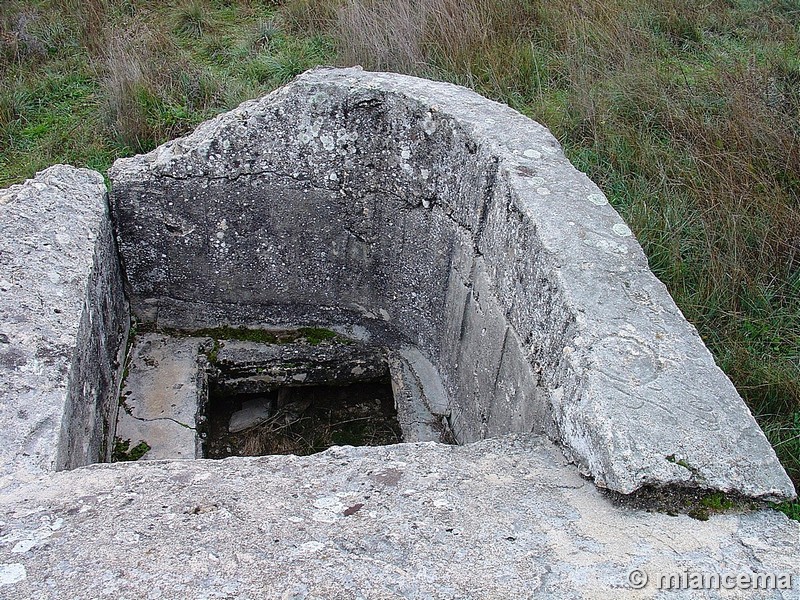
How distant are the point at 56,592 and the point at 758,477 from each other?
4.57 feet

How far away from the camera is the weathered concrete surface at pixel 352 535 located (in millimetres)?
1336

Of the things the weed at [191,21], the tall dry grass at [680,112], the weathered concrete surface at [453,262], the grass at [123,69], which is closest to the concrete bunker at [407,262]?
the weathered concrete surface at [453,262]

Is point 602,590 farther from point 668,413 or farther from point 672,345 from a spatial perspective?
point 672,345

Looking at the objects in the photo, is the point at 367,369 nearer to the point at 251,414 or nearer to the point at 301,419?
the point at 301,419

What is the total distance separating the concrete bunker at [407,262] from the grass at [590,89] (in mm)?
1047

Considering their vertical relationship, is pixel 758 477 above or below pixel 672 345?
below

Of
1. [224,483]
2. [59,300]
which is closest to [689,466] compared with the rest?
[224,483]

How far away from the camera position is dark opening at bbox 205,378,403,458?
10.3 feet

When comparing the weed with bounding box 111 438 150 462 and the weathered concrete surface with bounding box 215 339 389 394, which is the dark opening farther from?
the weed with bounding box 111 438 150 462

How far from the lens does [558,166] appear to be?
2520 millimetres

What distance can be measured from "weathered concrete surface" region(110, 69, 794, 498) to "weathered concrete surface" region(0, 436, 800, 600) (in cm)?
12

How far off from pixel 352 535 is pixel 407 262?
1811mm

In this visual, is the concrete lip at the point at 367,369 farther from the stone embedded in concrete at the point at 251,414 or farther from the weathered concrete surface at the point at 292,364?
the stone embedded in concrete at the point at 251,414

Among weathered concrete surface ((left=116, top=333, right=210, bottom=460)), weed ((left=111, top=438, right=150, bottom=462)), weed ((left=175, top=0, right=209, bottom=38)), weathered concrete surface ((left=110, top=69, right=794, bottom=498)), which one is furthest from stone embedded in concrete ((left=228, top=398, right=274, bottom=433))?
weed ((left=175, top=0, right=209, bottom=38))
